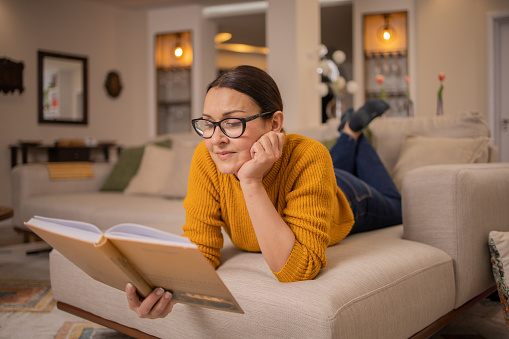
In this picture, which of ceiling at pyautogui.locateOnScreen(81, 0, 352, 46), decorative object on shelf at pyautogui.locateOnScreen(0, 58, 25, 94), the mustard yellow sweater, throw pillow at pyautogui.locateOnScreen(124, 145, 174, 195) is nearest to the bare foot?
the mustard yellow sweater

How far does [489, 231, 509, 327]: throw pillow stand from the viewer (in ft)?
4.91

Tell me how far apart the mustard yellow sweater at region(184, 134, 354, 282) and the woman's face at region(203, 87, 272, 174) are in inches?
6.5

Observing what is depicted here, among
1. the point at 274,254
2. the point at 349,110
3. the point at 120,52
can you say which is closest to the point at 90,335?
the point at 274,254

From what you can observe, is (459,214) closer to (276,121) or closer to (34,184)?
(276,121)

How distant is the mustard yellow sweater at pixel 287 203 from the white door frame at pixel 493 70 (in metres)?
4.97

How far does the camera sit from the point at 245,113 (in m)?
1.09

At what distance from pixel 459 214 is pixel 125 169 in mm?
2783

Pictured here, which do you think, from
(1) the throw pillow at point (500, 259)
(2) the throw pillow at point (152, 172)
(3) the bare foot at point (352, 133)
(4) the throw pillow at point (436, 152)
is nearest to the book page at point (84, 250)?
(1) the throw pillow at point (500, 259)

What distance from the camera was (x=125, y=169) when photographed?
3730 mm

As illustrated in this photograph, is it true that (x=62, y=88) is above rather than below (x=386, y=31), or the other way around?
below

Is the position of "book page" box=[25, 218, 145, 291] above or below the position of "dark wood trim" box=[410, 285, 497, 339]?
above

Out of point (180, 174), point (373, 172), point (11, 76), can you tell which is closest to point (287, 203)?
point (373, 172)

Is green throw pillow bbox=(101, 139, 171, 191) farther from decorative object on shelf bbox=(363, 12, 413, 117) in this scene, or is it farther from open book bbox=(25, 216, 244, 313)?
decorative object on shelf bbox=(363, 12, 413, 117)

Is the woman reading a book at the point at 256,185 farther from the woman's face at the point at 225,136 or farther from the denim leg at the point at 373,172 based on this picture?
the denim leg at the point at 373,172
